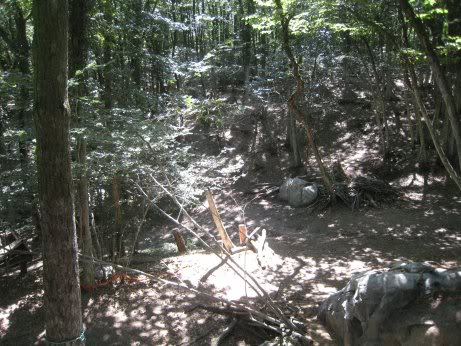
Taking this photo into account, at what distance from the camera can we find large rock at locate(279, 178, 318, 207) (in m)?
12.5

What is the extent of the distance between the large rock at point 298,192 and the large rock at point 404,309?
7.86m

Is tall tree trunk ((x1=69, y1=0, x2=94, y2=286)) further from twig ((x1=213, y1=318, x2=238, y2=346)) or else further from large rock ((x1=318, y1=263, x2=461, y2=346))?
large rock ((x1=318, y1=263, x2=461, y2=346))

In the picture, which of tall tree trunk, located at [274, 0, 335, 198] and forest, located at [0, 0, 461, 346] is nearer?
Answer: forest, located at [0, 0, 461, 346]

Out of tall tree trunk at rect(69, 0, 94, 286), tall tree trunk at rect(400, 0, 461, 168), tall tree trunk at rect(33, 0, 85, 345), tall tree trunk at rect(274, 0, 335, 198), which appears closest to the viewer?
tall tree trunk at rect(33, 0, 85, 345)

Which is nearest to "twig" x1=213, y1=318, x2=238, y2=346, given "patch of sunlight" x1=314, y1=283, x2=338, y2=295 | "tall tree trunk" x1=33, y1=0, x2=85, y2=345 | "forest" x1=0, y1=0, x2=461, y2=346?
"forest" x1=0, y1=0, x2=461, y2=346

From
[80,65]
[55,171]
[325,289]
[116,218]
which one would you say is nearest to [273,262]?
[325,289]

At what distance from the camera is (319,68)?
1612cm

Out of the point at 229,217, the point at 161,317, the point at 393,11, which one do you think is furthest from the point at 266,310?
the point at 393,11

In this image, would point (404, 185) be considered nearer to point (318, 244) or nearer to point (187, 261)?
point (318, 244)

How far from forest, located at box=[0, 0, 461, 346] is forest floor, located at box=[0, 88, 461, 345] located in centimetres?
4

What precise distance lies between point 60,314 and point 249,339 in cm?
259

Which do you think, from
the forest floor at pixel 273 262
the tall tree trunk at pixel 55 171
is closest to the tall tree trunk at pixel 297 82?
the forest floor at pixel 273 262

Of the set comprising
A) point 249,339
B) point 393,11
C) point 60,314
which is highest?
point 393,11

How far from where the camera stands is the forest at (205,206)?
3613 millimetres
